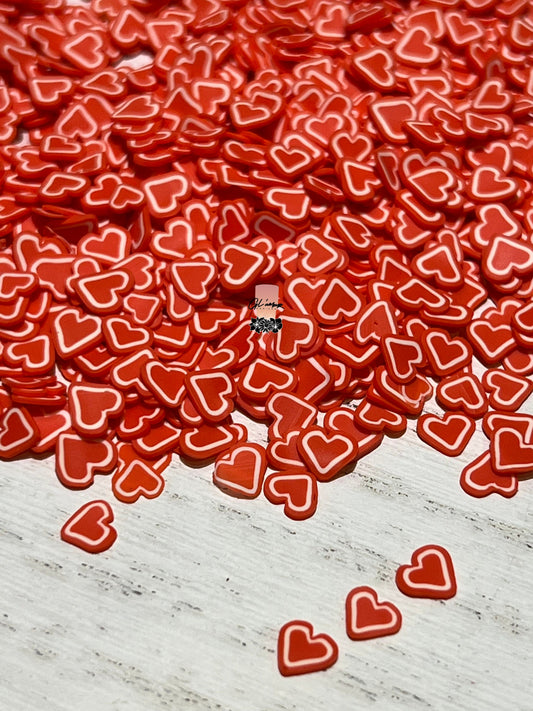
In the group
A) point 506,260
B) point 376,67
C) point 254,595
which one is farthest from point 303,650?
point 376,67

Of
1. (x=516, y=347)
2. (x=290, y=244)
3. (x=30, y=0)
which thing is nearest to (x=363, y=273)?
(x=290, y=244)

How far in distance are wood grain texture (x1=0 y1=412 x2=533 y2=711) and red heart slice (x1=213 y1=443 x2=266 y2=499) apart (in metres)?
0.02

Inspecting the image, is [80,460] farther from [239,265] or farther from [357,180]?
[357,180]

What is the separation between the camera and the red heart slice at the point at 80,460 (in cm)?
80

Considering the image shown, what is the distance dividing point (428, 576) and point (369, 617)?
3.2 inches

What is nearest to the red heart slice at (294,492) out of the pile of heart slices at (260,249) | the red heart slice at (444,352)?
the pile of heart slices at (260,249)

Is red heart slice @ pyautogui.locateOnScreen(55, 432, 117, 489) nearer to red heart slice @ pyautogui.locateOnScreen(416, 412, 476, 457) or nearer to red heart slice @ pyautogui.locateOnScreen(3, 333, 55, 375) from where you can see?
red heart slice @ pyautogui.locateOnScreen(3, 333, 55, 375)

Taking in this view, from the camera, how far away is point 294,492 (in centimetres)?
80

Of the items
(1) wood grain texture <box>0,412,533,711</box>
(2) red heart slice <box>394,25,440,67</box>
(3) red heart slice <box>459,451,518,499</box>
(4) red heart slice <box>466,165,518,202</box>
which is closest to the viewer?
(1) wood grain texture <box>0,412,533,711</box>

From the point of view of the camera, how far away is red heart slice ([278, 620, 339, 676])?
2.36ft

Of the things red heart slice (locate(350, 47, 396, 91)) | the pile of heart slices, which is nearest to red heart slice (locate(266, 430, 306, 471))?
the pile of heart slices

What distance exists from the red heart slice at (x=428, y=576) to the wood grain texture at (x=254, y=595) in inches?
0.5

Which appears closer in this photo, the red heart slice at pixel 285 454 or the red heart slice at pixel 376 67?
the red heart slice at pixel 285 454

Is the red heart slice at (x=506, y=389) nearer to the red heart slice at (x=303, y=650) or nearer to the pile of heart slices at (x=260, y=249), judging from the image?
the pile of heart slices at (x=260, y=249)
